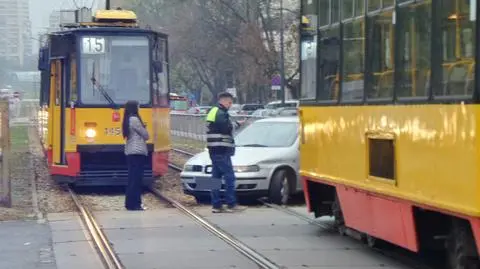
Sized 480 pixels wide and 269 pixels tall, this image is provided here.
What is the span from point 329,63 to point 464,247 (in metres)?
3.82

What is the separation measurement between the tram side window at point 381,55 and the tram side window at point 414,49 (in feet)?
0.72

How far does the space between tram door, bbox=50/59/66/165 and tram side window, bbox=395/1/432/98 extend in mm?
10661

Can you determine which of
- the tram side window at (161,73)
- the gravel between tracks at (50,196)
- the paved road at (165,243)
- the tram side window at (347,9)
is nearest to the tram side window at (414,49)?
the tram side window at (347,9)

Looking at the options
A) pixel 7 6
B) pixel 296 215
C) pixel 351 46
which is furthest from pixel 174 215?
pixel 7 6

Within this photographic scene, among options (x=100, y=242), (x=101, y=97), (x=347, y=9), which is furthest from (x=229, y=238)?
(x=101, y=97)

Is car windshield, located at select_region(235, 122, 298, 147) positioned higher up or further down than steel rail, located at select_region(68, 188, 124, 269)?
higher up

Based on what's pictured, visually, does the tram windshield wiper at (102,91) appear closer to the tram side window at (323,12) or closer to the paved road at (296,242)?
the paved road at (296,242)

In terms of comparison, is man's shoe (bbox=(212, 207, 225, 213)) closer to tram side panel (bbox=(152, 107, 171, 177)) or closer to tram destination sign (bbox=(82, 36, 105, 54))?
tram side panel (bbox=(152, 107, 171, 177))

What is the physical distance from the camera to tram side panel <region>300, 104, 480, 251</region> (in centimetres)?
793

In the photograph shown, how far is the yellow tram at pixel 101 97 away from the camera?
18984mm

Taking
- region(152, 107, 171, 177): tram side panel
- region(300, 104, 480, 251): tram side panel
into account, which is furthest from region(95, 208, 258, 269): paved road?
region(152, 107, 171, 177): tram side panel

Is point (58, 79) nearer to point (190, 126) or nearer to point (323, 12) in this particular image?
point (323, 12)

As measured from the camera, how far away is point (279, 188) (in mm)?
16641

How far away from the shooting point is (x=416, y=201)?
890 centimetres
